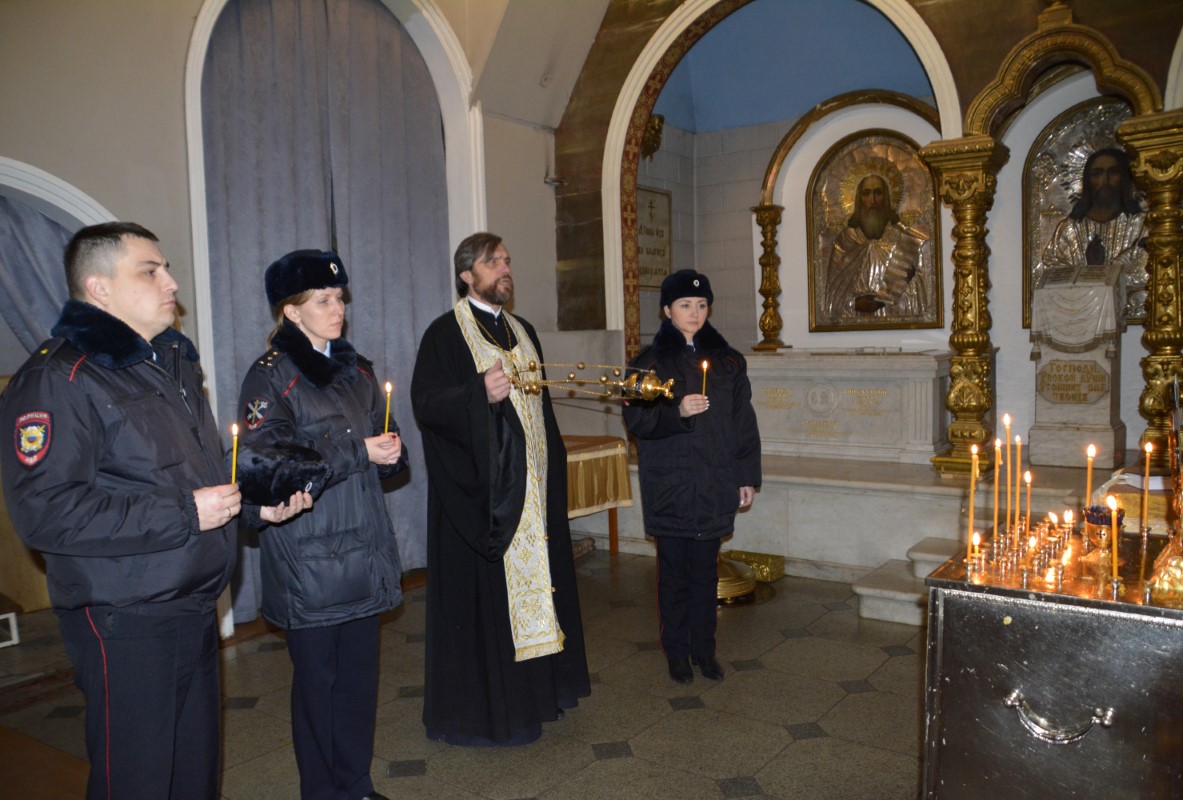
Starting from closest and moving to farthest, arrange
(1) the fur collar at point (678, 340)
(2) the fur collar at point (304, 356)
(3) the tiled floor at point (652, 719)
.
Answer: (2) the fur collar at point (304, 356) < (3) the tiled floor at point (652, 719) < (1) the fur collar at point (678, 340)

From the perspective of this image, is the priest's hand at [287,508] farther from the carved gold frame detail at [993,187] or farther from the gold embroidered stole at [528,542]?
the carved gold frame detail at [993,187]

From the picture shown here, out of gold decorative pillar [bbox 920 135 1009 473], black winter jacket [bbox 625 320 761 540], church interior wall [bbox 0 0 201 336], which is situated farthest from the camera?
gold decorative pillar [bbox 920 135 1009 473]

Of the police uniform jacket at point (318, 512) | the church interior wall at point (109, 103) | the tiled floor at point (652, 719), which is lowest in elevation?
the tiled floor at point (652, 719)

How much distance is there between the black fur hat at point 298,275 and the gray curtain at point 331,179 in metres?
2.64

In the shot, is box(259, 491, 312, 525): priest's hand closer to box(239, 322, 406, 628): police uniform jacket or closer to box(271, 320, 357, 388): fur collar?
box(239, 322, 406, 628): police uniform jacket

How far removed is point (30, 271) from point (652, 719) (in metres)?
4.01

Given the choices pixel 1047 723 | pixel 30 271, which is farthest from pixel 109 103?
pixel 1047 723

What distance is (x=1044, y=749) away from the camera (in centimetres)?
203

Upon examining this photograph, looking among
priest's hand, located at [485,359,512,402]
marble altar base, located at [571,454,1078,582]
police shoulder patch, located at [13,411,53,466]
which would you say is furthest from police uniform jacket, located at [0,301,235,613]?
marble altar base, located at [571,454,1078,582]

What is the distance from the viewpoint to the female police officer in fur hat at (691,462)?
3.89m

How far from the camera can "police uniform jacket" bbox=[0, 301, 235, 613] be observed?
6.33 feet

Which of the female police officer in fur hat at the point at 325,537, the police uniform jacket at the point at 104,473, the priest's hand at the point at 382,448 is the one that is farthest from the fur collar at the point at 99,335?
the priest's hand at the point at 382,448

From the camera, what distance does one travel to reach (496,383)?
120 inches

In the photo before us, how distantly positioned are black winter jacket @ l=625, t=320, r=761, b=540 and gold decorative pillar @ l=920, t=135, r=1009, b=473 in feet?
8.52
